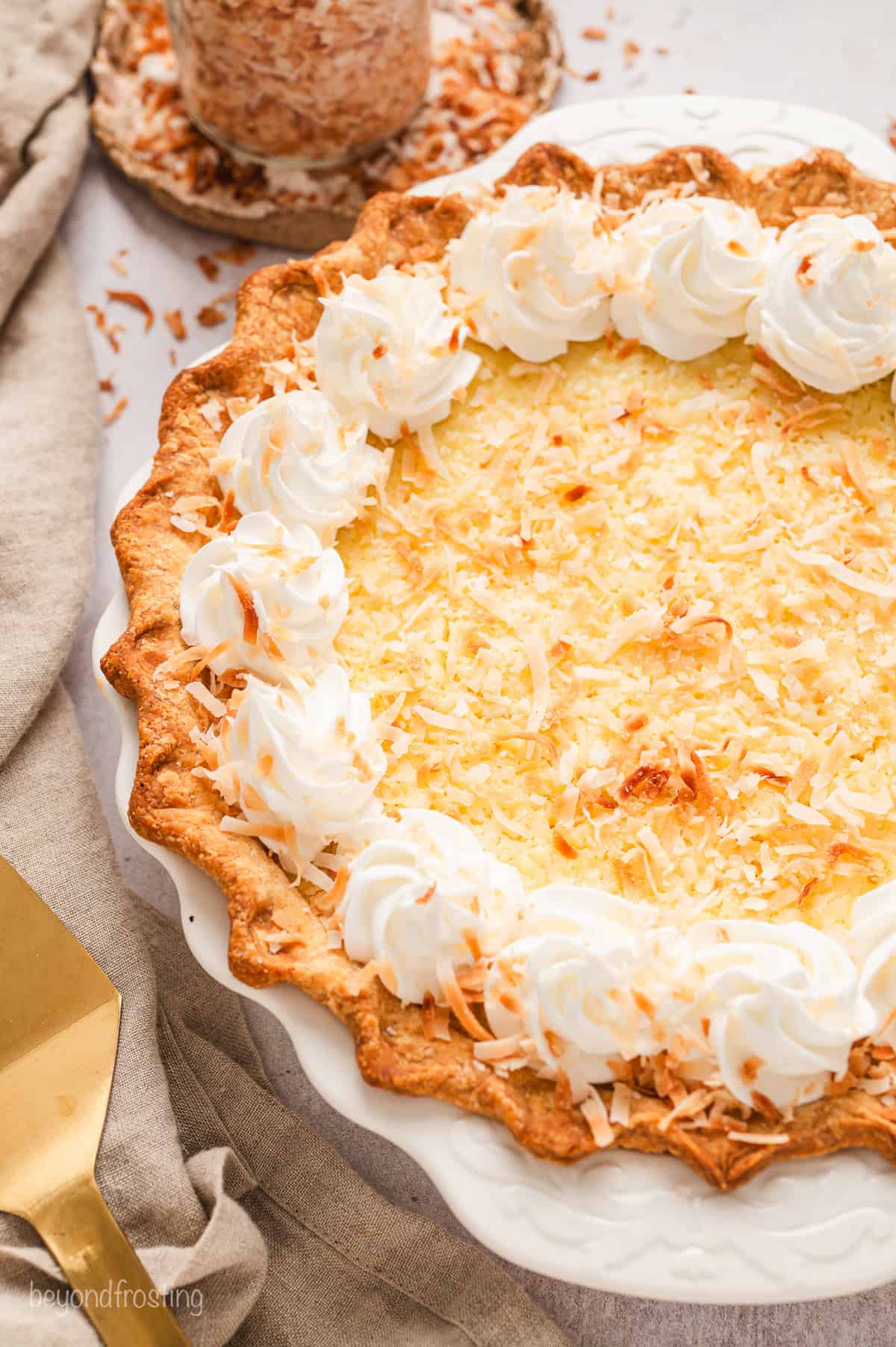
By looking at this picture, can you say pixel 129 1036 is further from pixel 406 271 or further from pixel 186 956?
pixel 406 271

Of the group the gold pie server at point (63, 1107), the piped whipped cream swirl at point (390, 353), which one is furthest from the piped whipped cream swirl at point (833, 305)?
the gold pie server at point (63, 1107)

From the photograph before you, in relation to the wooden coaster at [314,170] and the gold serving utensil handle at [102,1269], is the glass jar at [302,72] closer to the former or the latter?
the wooden coaster at [314,170]

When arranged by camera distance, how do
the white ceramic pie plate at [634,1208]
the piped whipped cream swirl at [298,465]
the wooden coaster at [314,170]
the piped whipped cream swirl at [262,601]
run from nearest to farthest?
the white ceramic pie plate at [634,1208] → the piped whipped cream swirl at [262,601] → the piped whipped cream swirl at [298,465] → the wooden coaster at [314,170]

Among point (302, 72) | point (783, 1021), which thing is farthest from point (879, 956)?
point (302, 72)

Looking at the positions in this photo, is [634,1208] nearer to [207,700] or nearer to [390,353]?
[207,700]

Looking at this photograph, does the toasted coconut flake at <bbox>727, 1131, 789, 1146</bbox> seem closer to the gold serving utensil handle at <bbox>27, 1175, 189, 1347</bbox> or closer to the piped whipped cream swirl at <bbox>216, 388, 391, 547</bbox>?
the gold serving utensil handle at <bbox>27, 1175, 189, 1347</bbox>

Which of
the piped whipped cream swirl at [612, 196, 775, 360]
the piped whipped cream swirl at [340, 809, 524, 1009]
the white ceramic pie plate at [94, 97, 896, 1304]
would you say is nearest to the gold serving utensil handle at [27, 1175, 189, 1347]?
the white ceramic pie plate at [94, 97, 896, 1304]
